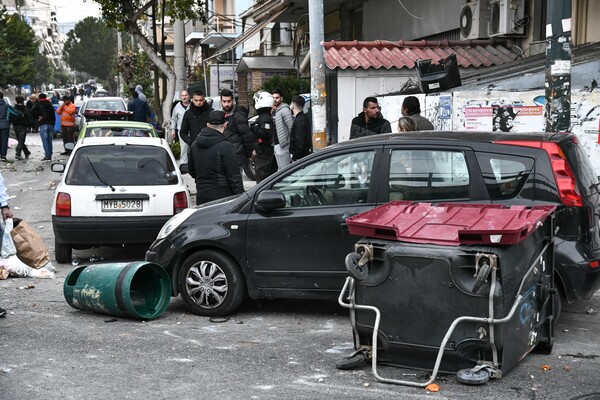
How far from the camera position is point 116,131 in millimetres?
14836

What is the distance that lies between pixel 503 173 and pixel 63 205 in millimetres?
5445

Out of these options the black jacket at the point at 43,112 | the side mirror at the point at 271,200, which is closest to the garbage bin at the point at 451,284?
the side mirror at the point at 271,200

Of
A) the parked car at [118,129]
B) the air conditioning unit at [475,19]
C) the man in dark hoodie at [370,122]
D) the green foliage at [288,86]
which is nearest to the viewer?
the man in dark hoodie at [370,122]

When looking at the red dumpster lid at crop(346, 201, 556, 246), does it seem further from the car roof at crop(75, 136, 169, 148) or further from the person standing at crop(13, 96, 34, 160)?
the person standing at crop(13, 96, 34, 160)

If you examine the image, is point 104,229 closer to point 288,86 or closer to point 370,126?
point 370,126

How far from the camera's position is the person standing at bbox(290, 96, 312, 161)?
12094mm

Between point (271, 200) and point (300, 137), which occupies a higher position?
point (300, 137)

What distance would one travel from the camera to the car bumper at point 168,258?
7.51 metres

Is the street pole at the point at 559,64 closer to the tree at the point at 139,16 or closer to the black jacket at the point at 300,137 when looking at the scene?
the black jacket at the point at 300,137

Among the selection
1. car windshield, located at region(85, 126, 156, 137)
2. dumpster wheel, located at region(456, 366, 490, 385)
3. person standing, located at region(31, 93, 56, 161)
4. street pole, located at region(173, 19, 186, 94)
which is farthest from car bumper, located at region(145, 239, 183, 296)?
street pole, located at region(173, 19, 186, 94)

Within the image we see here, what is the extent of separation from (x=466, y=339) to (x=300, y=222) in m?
2.09

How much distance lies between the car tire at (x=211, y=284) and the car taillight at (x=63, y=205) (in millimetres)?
2771

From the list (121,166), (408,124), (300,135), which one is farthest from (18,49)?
(408,124)

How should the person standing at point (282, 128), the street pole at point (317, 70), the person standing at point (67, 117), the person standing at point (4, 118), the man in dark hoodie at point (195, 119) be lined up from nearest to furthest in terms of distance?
the street pole at point (317, 70), the person standing at point (282, 128), the man in dark hoodie at point (195, 119), the person standing at point (4, 118), the person standing at point (67, 117)
